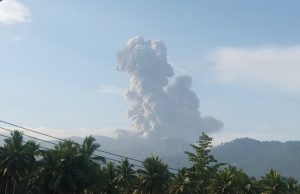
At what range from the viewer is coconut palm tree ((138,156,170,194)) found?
86.4 m

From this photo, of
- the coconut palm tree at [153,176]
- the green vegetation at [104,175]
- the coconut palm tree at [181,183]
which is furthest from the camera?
the coconut palm tree at [153,176]

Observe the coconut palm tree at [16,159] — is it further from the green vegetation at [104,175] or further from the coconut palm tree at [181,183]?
the coconut palm tree at [181,183]

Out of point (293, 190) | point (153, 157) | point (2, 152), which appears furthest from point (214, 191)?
point (2, 152)

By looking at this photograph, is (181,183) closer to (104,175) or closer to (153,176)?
(153,176)

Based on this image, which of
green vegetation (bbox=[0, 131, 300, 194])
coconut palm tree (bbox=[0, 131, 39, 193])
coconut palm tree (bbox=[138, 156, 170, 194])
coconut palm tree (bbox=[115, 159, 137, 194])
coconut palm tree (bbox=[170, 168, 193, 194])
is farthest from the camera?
coconut palm tree (bbox=[115, 159, 137, 194])

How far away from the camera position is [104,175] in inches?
3388

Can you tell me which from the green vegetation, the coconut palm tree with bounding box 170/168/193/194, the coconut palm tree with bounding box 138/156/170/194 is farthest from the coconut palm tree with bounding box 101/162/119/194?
the coconut palm tree with bounding box 170/168/193/194

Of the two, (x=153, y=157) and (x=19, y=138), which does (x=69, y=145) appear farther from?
(x=153, y=157)

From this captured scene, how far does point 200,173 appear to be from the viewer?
287 feet

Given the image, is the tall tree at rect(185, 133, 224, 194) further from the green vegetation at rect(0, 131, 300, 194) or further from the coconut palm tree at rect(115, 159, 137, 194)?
the coconut palm tree at rect(115, 159, 137, 194)

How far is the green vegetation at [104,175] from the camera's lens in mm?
69188

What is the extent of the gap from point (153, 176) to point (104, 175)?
828 centimetres

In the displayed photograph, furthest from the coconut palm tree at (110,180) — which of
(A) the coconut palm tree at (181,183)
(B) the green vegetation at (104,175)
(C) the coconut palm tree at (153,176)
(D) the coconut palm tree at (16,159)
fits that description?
(D) the coconut palm tree at (16,159)

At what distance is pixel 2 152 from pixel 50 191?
29.2 feet
